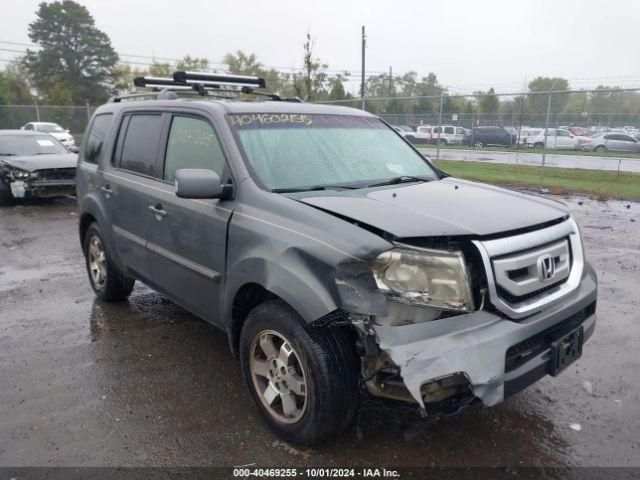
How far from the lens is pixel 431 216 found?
2.70 m

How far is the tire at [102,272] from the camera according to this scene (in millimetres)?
4883

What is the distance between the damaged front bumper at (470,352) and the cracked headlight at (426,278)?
0.32 feet

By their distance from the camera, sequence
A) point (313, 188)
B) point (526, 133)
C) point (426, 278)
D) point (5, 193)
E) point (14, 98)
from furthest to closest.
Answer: point (14, 98) < point (526, 133) < point (5, 193) < point (313, 188) < point (426, 278)

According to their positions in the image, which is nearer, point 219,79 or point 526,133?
point 219,79

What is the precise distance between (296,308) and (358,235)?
1.56ft

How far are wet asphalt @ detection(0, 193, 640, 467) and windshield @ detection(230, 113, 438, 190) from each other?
145 centimetres

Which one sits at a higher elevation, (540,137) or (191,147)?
(191,147)

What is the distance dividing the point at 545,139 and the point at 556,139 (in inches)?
92.2

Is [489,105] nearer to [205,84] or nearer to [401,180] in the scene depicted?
[205,84]

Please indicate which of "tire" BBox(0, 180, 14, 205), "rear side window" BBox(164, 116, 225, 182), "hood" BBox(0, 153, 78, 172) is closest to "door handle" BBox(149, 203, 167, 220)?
"rear side window" BBox(164, 116, 225, 182)

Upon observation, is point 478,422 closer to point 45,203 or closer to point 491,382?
point 491,382

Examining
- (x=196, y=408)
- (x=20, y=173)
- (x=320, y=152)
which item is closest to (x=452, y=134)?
(x=20, y=173)

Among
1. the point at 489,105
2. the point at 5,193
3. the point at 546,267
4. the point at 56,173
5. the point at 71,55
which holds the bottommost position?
the point at 5,193

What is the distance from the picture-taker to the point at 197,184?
3031mm
